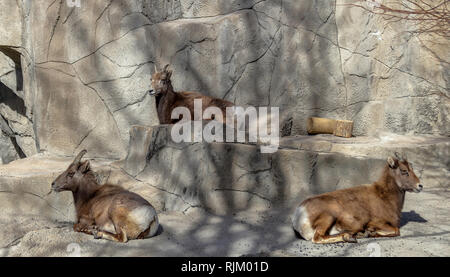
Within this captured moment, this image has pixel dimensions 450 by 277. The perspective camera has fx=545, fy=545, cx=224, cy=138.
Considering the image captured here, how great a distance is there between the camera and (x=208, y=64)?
10297 mm

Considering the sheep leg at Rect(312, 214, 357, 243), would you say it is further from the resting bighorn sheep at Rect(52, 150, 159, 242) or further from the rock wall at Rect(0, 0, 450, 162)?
the rock wall at Rect(0, 0, 450, 162)

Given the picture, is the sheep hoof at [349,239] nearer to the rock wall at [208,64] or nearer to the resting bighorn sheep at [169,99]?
the resting bighorn sheep at [169,99]

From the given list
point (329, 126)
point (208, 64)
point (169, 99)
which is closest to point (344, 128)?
point (329, 126)

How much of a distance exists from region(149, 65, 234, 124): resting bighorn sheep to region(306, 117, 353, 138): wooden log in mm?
1565

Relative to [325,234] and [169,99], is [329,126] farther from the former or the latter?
[325,234]

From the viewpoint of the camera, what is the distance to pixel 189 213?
7.64 meters

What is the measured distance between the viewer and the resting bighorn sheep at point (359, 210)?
6.12 meters

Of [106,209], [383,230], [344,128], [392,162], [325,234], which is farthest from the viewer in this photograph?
[344,128]

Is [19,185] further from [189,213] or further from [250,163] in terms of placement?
[250,163]

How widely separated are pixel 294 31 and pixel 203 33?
1865 millimetres

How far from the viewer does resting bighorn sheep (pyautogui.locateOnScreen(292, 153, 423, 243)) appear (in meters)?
6.12

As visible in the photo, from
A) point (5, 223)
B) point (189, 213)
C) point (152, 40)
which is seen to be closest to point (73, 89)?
point (152, 40)

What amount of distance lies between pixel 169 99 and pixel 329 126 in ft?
9.74

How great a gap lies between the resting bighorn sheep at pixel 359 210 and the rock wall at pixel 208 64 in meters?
3.89
